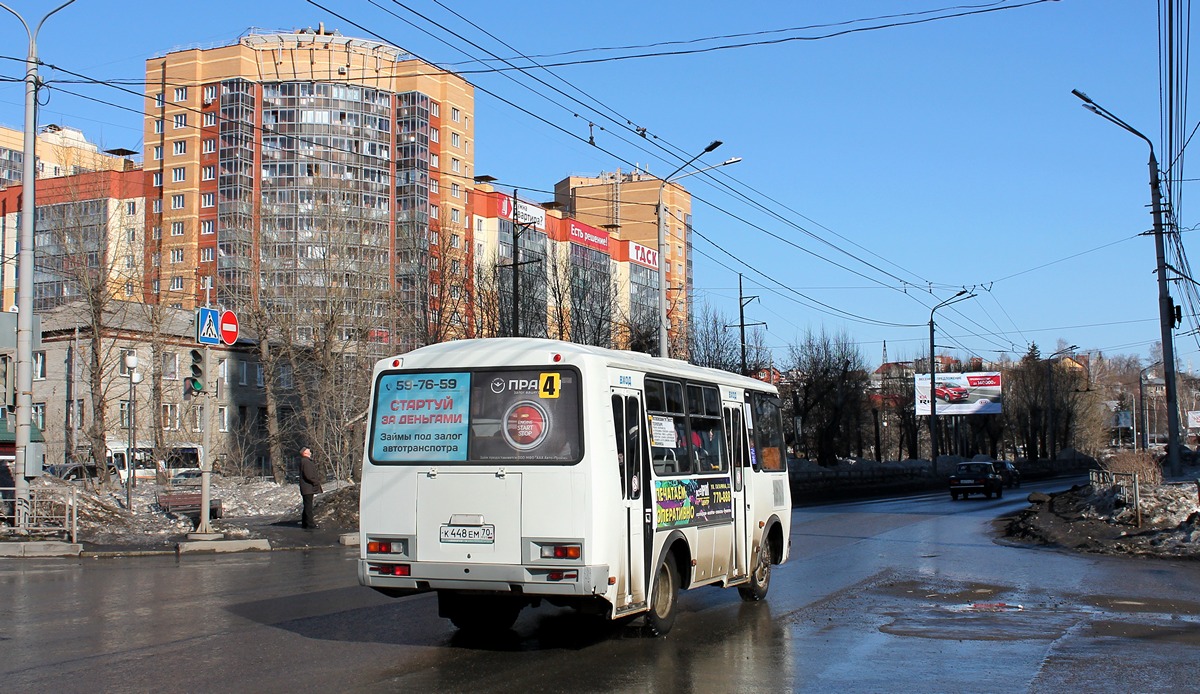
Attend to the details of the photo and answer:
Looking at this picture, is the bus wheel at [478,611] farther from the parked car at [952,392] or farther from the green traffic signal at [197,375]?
the parked car at [952,392]

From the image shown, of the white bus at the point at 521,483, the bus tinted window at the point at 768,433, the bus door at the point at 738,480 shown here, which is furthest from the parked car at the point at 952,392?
the white bus at the point at 521,483

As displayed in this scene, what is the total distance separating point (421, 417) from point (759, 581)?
5.10m

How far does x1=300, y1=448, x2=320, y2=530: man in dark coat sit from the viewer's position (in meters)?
23.5

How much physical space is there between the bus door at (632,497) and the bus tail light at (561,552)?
0.50 meters

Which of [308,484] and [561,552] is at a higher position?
[308,484]

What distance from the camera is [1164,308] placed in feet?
87.8

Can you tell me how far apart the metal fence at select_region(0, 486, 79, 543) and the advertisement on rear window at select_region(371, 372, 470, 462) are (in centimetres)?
1206

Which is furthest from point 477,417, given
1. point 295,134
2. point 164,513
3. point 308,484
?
point 295,134

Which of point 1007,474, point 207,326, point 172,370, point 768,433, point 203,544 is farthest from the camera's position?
point 172,370

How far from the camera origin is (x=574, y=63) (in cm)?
2183

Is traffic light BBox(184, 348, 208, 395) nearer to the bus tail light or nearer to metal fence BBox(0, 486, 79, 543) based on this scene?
metal fence BBox(0, 486, 79, 543)

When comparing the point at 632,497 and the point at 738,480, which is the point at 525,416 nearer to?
the point at 632,497

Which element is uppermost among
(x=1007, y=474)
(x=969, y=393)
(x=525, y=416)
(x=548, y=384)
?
(x=969, y=393)

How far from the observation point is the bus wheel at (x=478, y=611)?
10.6 metres
